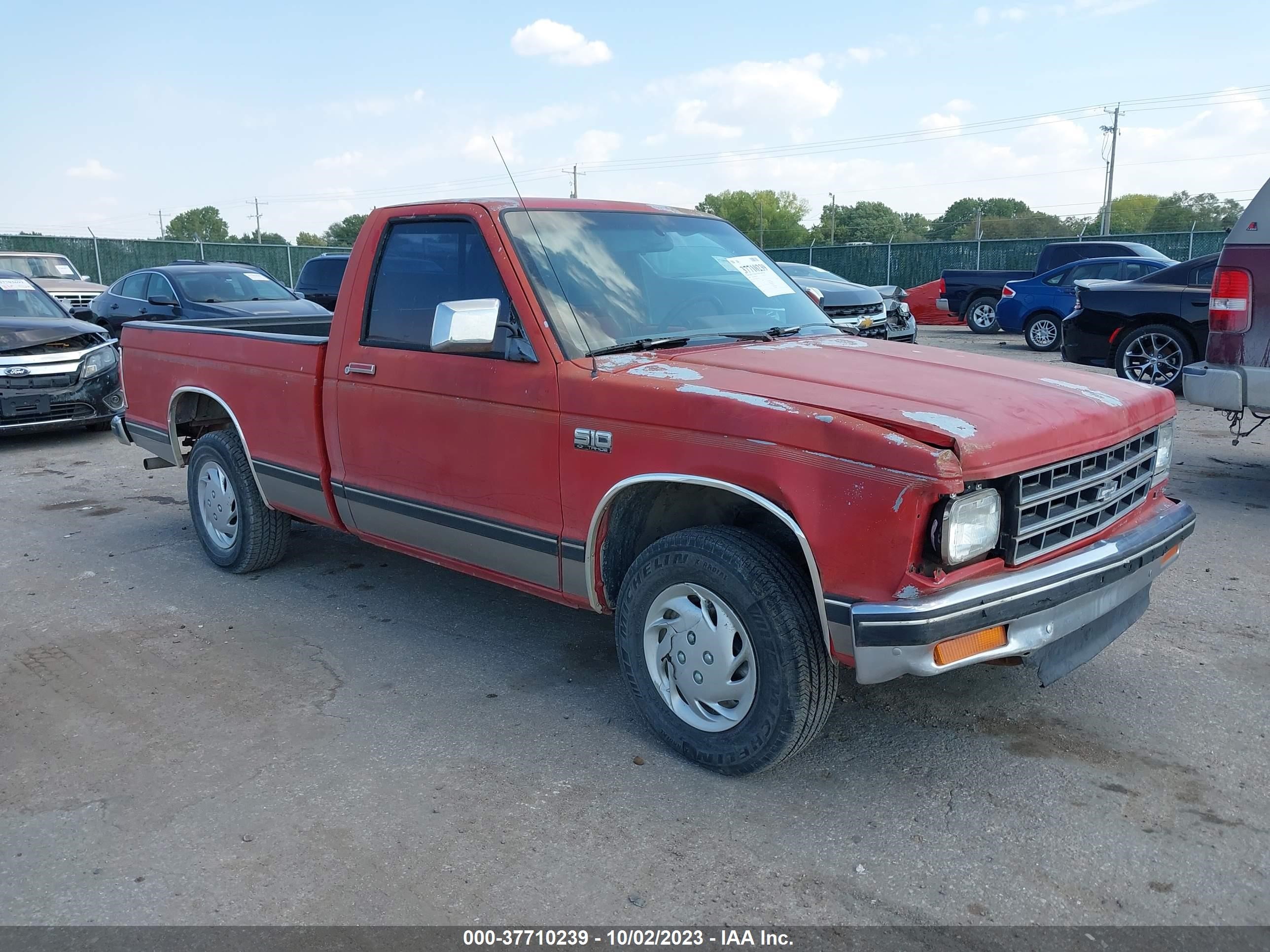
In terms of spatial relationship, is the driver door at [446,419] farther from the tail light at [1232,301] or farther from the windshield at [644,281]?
the tail light at [1232,301]

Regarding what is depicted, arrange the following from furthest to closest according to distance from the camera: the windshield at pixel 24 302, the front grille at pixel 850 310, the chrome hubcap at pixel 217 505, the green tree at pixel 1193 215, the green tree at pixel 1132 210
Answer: the green tree at pixel 1132 210, the green tree at pixel 1193 215, the front grille at pixel 850 310, the windshield at pixel 24 302, the chrome hubcap at pixel 217 505

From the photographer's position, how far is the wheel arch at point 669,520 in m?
2.96

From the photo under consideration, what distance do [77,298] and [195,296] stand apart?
21.7 feet

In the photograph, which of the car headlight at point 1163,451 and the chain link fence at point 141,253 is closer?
the car headlight at point 1163,451

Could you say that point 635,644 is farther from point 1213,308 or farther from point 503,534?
point 1213,308

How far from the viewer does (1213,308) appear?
6.30 m

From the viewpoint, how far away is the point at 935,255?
28.6m

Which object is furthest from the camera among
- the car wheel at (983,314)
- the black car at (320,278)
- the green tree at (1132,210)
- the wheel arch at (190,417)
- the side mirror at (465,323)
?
the green tree at (1132,210)

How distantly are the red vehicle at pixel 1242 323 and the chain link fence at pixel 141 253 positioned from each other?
2621cm

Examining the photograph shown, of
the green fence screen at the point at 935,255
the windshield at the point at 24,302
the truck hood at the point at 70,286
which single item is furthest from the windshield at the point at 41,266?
the green fence screen at the point at 935,255

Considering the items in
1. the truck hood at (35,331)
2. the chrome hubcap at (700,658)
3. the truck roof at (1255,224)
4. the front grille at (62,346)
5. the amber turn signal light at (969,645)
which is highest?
the truck roof at (1255,224)

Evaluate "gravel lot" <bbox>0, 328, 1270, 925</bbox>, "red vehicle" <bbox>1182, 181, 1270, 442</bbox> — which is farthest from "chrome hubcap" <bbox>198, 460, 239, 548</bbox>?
"red vehicle" <bbox>1182, 181, 1270, 442</bbox>

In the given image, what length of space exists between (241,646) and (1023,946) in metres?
3.42

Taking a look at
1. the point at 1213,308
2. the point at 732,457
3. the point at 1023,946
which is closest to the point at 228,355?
the point at 732,457
